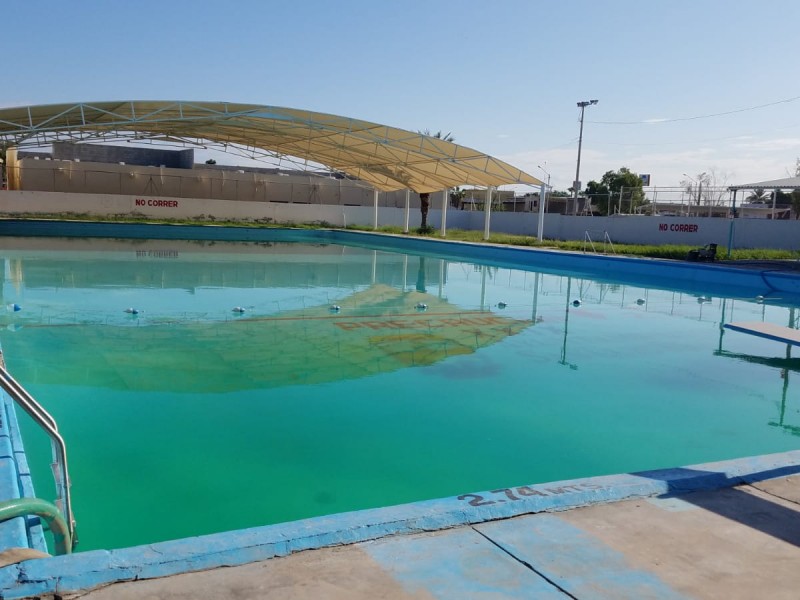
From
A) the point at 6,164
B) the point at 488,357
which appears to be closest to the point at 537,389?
the point at 488,357

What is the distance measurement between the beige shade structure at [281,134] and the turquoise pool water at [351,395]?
30.5 feet

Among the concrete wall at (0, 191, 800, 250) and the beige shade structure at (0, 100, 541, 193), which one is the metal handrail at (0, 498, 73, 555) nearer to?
the beige shade structure at (0, 100, 541, 193)

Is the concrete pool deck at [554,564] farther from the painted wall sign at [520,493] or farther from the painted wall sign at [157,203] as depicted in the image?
the painted wall sign at [157,203]

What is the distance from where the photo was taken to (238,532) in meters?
2.75

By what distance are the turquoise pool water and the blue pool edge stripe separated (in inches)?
46.2

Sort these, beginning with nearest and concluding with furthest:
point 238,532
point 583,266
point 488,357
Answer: point 238,532, point 488,357, point 583,266

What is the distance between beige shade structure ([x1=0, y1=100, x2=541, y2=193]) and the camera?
20641 mm

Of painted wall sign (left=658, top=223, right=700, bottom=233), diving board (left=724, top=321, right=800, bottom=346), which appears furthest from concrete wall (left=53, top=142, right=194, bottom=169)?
diving board (left=724, top=321, right=800, bottom=346)

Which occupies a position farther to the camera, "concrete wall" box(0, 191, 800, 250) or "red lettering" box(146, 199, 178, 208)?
"red lettering" box(146, 199, 178, 208)

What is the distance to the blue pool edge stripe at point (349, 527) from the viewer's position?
2.34m

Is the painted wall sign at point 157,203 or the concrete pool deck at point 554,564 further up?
the painted wall sign at point 157,203

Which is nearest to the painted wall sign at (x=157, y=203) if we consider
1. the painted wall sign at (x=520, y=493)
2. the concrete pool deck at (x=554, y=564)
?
the painted wall sign at (x=520, y=493)

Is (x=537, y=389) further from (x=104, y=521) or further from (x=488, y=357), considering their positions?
(x=104, y=521)

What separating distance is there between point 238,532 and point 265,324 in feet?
24.2
